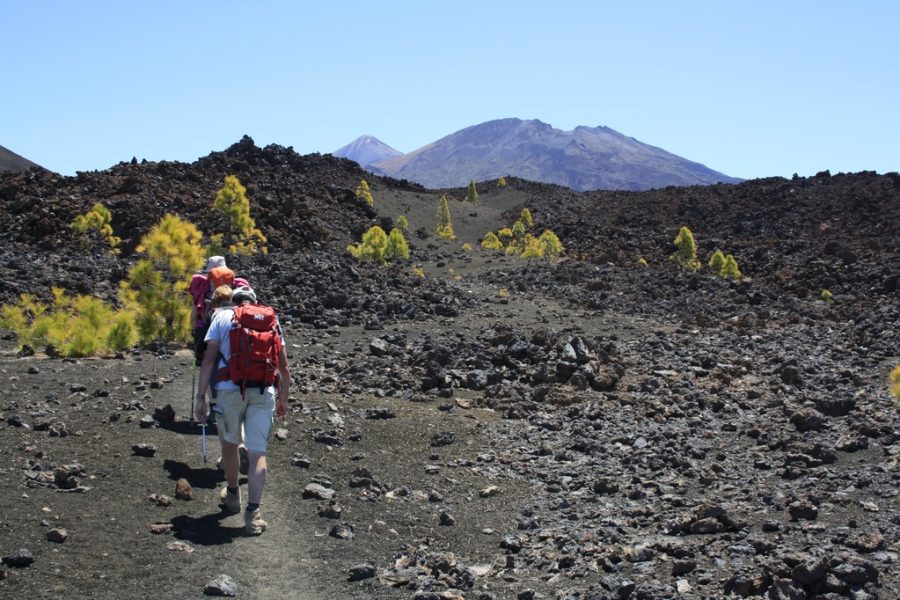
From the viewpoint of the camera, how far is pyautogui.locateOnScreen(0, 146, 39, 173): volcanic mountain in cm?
10849

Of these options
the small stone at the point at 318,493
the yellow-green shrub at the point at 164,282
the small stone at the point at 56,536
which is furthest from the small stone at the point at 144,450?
the yellow-green shrub at the point at 164,282

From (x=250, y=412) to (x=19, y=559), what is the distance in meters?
1.81

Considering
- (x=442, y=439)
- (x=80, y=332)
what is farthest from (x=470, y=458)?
(x=80, y=332)

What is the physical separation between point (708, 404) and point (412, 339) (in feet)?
23.8

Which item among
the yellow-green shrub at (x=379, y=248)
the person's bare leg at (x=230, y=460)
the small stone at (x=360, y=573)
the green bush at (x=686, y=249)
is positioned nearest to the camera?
the small stone at (x=360, y=573)

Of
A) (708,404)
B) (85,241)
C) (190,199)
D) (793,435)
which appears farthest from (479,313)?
(190,199)

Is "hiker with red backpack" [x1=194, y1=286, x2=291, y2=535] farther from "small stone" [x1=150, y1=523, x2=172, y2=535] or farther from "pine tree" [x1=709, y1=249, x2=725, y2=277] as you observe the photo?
"pine tree" [x1=709, y1=249, x2=725, y2=277]

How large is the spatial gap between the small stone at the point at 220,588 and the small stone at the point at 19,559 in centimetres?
113

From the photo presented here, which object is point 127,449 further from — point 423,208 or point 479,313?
point 423,208

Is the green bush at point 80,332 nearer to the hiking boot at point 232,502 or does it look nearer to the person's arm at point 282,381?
the hiking boot at point 232,502

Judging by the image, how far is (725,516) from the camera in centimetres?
612

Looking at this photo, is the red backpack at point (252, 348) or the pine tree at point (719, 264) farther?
the pine tree at point (719, 264)

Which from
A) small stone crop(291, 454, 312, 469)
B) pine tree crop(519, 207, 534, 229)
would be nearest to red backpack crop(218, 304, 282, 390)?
small stone crop(291, 454, 312, 469)

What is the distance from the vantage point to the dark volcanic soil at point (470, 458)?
17.6 ft
